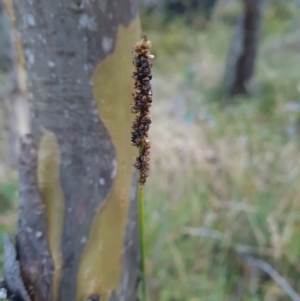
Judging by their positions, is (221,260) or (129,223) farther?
(221,260)

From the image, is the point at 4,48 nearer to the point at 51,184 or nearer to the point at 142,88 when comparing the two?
the point at 51,184

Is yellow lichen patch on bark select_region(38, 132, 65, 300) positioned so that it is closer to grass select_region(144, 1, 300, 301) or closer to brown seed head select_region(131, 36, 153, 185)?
brown seed head select_region(131, 36, 153, 185)

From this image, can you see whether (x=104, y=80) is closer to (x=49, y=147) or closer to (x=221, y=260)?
(x=49, y=147)

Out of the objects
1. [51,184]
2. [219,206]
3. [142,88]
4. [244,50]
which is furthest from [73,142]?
[244,50]

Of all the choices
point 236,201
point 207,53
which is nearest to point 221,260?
point 236,201

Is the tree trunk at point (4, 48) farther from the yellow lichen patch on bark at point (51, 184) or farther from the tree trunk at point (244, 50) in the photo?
the tree trunk at point (244, 50)

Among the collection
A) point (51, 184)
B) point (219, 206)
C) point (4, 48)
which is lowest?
point (219, 206)
